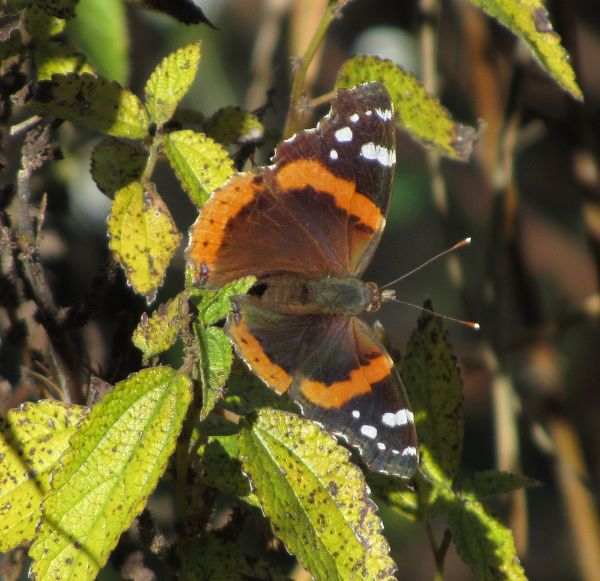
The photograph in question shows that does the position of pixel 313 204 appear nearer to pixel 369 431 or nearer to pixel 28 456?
pixel 369 431

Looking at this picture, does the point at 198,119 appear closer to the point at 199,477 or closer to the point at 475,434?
the point at 199,477

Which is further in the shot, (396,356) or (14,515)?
(396,356)

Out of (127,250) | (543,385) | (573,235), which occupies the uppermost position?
(127,250)

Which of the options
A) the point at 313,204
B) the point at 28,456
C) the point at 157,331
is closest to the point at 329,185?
the point at 313,204

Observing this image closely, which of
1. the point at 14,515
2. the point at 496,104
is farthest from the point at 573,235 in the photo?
the point at 14,515

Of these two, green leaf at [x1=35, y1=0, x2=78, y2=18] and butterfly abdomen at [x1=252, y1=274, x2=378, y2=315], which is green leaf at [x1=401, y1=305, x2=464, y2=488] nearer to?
butterfly abdomen at [x1=252, y1=274, x2=378, y2=315]

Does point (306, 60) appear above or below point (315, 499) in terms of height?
above

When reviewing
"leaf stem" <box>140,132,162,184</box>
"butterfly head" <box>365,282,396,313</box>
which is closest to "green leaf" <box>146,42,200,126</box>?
"leaf stem" <box>140,132,162,184</box>
